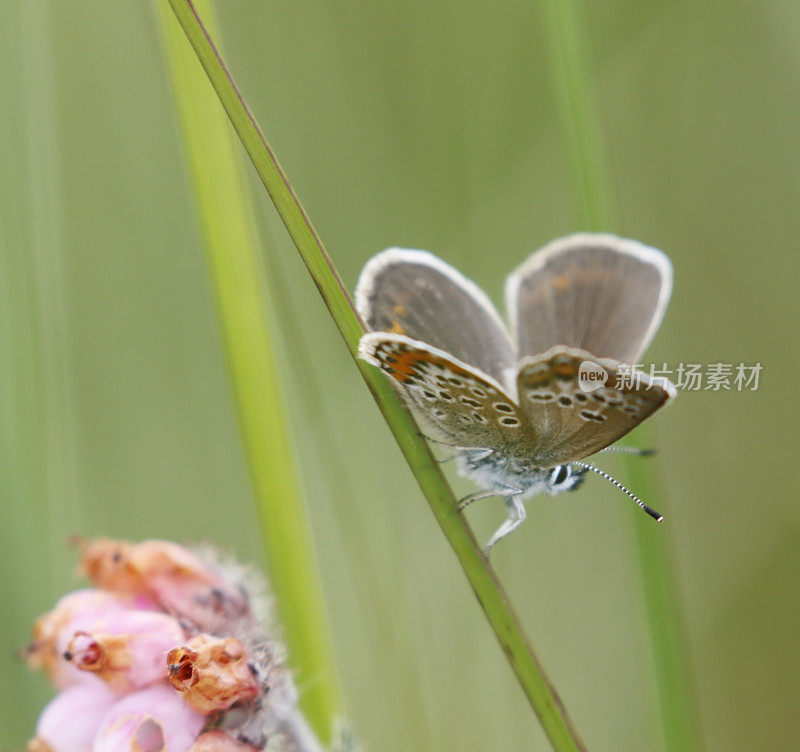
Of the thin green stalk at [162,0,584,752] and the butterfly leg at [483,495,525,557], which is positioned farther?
the butterfly leg at [483,495,525,557]

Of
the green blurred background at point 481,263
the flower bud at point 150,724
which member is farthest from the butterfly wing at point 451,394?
the green blurred background at point 481,263

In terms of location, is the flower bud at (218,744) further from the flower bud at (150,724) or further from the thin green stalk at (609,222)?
the thin green stalk at (609,222)

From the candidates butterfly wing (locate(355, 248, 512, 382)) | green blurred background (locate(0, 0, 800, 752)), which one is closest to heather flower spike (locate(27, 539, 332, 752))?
butterfly wing (locate(355, 248, 512, 382))

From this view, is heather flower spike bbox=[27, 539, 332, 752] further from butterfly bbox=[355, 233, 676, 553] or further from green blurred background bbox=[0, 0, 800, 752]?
green blurred background bbox=[0, 0, 800, 752]

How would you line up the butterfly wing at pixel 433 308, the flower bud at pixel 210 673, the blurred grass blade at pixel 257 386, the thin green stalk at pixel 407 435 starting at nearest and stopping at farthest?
the thin green stalk at pixel 407 435, the flower bud at pixel 210 673, the blurred grass blade at pixel 257 386, the butterfly wing at pixel 433 308

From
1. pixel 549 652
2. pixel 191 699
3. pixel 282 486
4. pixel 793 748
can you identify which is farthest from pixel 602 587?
pixel 191 699

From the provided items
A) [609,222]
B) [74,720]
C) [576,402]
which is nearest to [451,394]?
[576,402]

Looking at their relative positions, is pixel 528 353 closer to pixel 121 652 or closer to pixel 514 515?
pixel 514 515

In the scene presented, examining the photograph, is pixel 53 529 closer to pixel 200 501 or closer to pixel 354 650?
pixel 200 501
